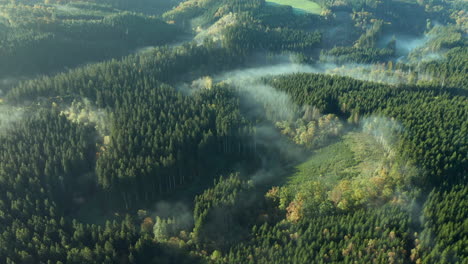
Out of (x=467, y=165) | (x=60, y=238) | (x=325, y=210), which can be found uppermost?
(x=467, y=165)

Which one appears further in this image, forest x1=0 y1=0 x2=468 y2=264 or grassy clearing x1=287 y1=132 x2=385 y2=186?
grassy clearing x1=287 y1=132 x2=385 y2=186

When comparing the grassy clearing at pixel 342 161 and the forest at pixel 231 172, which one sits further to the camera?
the grassy clearing at pixel 342 161

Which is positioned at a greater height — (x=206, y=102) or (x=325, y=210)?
(x=206, y=102)

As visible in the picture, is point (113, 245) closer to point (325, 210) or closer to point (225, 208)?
point (225, 208)

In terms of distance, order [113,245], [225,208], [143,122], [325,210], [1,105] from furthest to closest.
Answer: [1,105], [143,122], [225,208], [325,210], [113,245]

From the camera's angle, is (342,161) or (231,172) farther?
(231,172)

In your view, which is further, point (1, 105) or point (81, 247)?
point (1, 105)

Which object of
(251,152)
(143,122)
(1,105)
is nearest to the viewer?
(143,122)

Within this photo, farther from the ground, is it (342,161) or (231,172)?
(342,161)

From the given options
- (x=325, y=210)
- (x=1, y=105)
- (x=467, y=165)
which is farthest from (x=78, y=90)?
(x=467, y=165)
